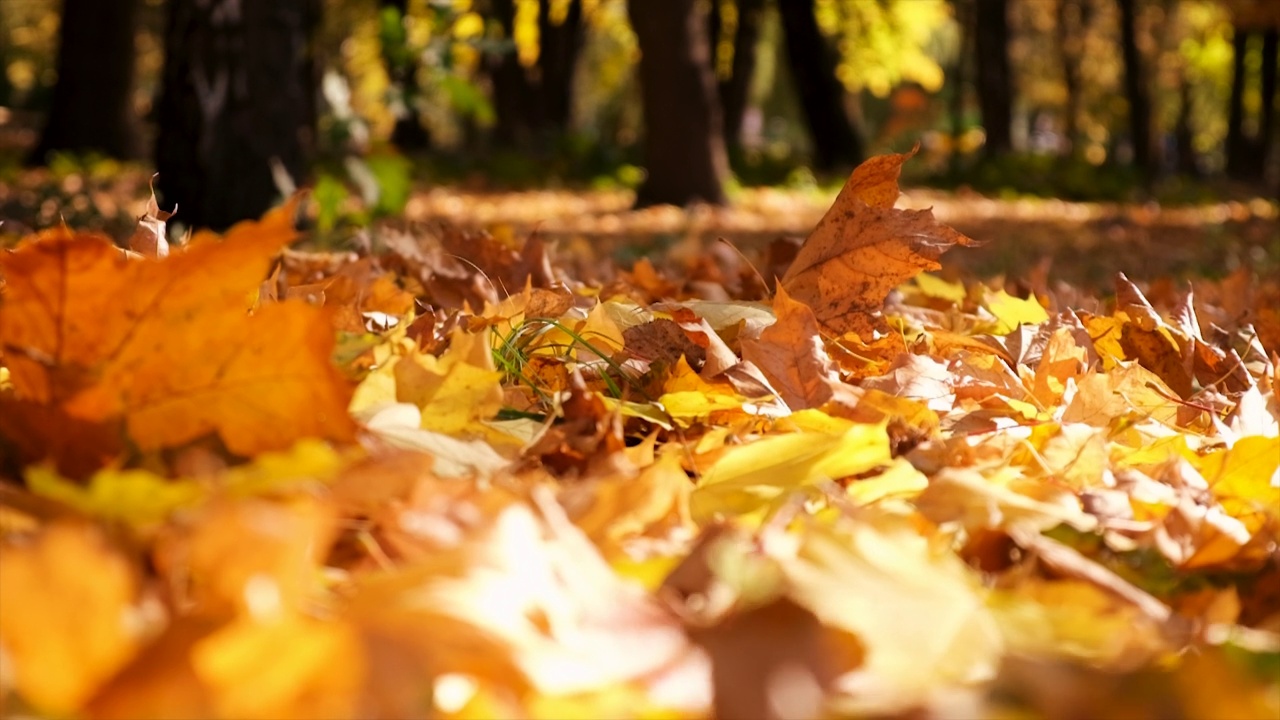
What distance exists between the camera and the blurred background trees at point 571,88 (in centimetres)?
553

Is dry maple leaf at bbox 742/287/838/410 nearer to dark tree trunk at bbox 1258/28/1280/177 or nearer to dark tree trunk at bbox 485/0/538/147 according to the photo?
dark tree trunk at bbox 485/0/538/147

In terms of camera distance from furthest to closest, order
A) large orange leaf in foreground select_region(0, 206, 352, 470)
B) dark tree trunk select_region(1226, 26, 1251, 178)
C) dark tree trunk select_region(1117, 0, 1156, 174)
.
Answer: dark tree trunk select_region(1226, 26, 1251, 178), dark tree trunk select_region(1117, 0, 1156, 174), large orange leaf in foreground select_region(0, 206, 352, 470)

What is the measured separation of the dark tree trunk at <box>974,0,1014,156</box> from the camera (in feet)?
63.6

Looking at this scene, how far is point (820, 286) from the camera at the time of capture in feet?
5.36

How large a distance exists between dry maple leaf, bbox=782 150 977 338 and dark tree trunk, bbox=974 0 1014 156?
59.8 feet

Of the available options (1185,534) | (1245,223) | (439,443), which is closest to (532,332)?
(439,443)

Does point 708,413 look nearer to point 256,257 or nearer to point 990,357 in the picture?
point 990,357

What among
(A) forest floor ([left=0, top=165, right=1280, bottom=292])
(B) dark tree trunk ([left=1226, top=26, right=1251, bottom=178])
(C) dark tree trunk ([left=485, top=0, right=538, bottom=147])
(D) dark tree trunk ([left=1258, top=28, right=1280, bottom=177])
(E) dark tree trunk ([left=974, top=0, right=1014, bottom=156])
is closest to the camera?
(A) forest floor ([left=0, top=165, right=1280, bottom=292])

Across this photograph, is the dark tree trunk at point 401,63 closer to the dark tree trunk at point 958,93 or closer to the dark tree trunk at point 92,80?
the dark tree trunk at point 92,80

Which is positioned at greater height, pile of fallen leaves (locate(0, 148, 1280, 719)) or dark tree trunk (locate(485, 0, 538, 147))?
pile of fallen leaves (locate(0, 148, 1280, 719))

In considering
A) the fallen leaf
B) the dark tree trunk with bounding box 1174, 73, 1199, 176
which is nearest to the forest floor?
the fallen leaf

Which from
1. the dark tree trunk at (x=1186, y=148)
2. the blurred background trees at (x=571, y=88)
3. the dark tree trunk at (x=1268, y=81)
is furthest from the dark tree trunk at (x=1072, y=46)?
the dark tree trunk at (x=1268, y=81)

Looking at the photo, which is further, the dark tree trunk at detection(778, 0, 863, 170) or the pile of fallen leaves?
the dark tree trunk at detection(778, 0, 863, 170)

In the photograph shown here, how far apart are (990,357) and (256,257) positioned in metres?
0.90
